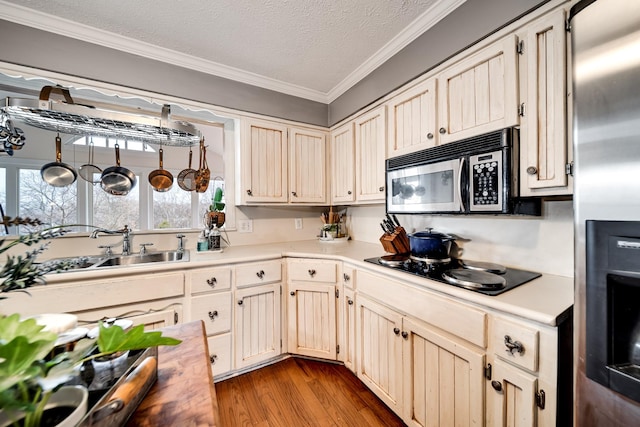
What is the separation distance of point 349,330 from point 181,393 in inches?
55.1

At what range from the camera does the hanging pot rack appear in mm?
1125

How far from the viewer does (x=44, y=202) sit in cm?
171

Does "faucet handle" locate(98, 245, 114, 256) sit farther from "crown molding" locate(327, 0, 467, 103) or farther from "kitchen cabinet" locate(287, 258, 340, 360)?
"crown molding" locate(327, 0, 467, 103)

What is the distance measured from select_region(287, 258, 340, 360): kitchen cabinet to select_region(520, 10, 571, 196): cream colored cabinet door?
49.9 inches

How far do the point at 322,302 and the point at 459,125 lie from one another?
4.87ft

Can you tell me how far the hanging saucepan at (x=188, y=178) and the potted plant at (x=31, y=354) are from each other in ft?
5.86

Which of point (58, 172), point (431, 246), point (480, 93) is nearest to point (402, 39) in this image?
point (480, 93)

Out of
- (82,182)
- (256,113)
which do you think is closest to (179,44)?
(256,113)

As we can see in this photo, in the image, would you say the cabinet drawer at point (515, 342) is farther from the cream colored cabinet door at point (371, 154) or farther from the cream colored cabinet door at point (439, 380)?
the cream colored cabinet door at point (371, 154)

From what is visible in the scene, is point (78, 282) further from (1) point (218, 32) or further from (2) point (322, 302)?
(1) point (218, 32)

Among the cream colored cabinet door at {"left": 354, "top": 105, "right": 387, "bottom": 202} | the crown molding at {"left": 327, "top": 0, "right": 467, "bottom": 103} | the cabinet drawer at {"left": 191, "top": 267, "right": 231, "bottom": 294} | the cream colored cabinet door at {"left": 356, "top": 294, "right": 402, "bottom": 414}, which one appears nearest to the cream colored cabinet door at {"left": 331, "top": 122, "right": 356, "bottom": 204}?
the cream colored cabinet door at {"left": 354, "top": 105, "right": 387, "bottom": 202}

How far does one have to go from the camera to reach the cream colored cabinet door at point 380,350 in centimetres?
137

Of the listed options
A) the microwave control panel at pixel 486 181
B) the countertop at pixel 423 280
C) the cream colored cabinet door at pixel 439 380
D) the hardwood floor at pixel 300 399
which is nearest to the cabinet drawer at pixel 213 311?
the countertop at pixel 423 280

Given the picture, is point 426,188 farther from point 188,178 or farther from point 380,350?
point 188,178
